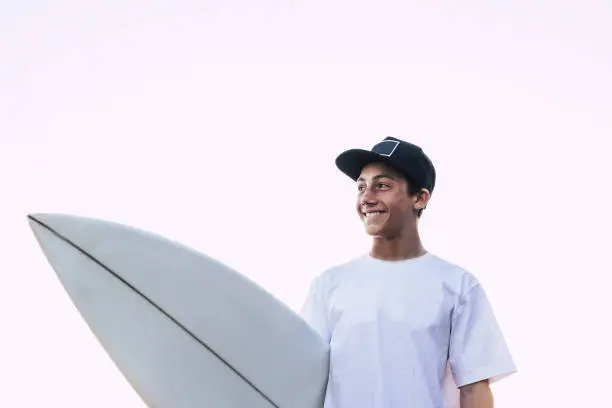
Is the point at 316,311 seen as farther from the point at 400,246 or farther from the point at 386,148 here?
the point at 386,148

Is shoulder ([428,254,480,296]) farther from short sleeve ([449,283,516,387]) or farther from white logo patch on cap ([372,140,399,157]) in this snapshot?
white logo patch on cap ([372,140,399,157])

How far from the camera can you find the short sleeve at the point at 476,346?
2457 mm

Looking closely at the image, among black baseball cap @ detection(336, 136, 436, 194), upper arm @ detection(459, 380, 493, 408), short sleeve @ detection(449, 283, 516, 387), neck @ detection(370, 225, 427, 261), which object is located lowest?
upper arm @ detection(459, 380, 493, 408)

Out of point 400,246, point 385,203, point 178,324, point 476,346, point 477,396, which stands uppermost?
point 385,203

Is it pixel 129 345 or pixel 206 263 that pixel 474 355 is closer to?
pixel 206 263

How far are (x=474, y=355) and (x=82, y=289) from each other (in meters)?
1.12

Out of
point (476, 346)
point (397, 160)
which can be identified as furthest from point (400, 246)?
point (476, 346)

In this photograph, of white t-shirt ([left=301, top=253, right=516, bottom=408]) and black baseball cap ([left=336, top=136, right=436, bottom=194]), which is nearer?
white t-shirt ([left=301, top=253, right=516, bottom=408])

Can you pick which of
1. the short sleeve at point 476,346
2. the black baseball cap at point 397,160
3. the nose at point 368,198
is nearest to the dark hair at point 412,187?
the black baseball cap at point 397,160


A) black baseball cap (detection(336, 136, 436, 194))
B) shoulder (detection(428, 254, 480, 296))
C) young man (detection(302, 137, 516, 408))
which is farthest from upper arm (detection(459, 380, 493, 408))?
black baseball cap (detection(336, 136, 436, 194))

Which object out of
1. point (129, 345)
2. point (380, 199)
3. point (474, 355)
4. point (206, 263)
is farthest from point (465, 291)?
point (129, 345)

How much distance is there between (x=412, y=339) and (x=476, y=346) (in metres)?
0.18

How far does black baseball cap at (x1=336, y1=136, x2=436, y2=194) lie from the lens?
103 inches

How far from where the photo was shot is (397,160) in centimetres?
260
